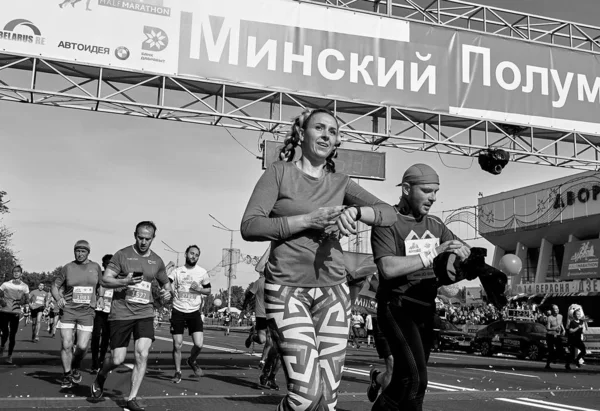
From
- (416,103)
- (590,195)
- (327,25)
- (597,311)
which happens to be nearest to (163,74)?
(327,25)

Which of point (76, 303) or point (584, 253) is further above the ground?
point (584, 253)

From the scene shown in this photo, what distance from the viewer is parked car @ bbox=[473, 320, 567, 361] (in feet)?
71.6

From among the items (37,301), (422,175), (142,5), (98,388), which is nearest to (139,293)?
(98,388)

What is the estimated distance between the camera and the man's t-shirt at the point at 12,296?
43.8 feet

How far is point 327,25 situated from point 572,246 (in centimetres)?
2912

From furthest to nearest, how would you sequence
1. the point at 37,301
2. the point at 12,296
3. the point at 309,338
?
1. the point at 37,301
2. the point at 12,296
3. the point at 309,338

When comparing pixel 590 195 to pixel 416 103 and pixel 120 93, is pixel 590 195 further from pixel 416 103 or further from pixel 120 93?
pixel 120 93

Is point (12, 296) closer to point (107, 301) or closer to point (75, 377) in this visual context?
point (107, 301)

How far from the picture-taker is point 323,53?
12.3 m

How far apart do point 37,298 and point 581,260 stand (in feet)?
92.8

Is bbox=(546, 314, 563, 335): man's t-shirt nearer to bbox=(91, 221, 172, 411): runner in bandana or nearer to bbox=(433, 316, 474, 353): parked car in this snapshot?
bbox=(433, 316, 474, 353): parked car

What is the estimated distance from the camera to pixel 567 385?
1109 cm

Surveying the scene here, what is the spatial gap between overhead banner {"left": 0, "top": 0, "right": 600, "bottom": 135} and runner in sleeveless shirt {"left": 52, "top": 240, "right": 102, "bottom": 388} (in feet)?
11.9

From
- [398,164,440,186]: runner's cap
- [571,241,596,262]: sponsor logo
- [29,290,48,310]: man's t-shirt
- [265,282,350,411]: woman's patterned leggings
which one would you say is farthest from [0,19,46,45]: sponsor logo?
[571,241,596,262]: sponsor logo
